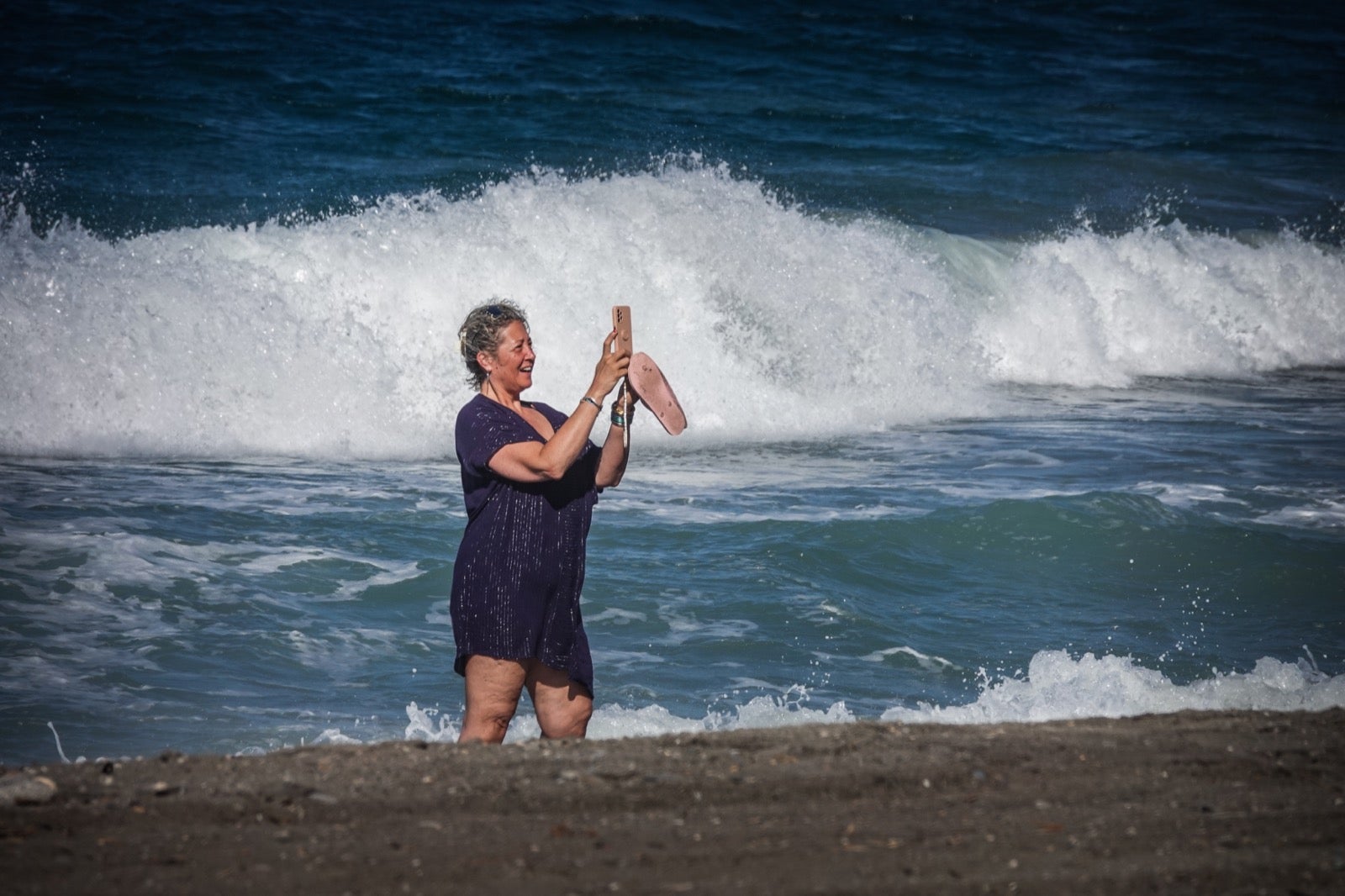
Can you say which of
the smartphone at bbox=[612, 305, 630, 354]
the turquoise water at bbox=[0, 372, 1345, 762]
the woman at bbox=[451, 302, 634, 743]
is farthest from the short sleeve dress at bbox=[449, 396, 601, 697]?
the turquoise water at bbox=[0, 372, 1345, 762]

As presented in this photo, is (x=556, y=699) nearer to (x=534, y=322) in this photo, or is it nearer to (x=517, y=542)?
(x=517, y=542)

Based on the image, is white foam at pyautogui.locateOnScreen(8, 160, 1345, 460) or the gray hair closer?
the gray hair

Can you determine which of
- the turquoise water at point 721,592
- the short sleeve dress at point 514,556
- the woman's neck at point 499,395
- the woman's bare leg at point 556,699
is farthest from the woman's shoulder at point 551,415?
the turquoise water at point 721,592

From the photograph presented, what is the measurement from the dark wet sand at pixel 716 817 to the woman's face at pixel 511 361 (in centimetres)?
108

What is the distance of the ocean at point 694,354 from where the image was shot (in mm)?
6359

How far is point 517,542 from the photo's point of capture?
421cm

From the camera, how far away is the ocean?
6359 millimetres

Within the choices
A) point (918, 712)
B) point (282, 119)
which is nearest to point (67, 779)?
point (918, 712)

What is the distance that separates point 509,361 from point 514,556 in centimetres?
60

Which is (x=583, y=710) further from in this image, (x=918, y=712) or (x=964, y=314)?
(x=964, y=314)

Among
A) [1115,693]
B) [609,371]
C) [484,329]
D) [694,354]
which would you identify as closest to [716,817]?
[609,371]

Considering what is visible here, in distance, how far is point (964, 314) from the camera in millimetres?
15516

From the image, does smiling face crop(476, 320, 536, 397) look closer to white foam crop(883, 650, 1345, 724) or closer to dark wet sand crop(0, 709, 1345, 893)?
dark wet sand crop(0, 709, 1345, 893)

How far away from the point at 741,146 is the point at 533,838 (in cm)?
1846
